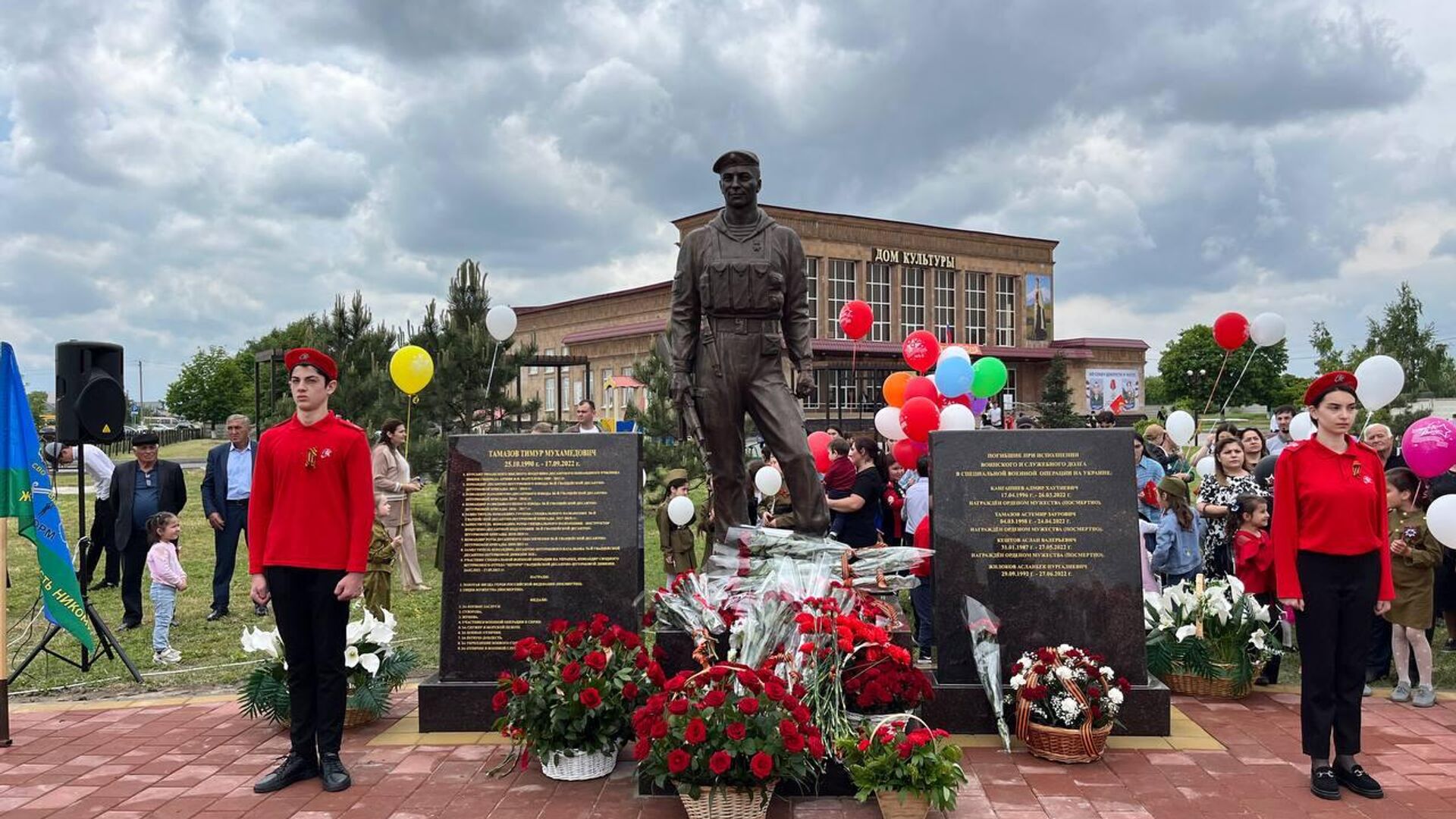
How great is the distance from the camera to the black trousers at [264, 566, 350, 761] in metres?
4.83

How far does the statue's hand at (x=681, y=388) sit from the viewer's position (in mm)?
6020

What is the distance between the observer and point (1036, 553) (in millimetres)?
5680

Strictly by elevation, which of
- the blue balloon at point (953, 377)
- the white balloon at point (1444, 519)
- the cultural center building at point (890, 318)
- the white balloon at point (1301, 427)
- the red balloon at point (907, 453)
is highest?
the cultural center building at point (890, 318)

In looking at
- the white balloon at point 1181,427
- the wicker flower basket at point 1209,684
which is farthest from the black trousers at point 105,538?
the white balloon at point 1181,427

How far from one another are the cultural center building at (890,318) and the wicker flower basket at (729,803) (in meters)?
31.3

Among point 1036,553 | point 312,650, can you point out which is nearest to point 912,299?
point 1036,553

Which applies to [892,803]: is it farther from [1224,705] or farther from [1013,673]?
[1224,705]

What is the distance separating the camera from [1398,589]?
6.19 metres

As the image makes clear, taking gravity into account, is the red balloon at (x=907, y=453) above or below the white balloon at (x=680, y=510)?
above

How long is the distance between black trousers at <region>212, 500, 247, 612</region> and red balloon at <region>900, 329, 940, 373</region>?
333 inches

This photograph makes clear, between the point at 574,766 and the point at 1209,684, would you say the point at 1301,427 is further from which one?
the point at 574,766

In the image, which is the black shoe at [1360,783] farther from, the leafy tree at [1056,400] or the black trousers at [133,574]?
the leafy tree at [1056,400]

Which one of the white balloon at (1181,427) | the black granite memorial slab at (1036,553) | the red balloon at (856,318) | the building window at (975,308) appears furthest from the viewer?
the building window at (975,308)

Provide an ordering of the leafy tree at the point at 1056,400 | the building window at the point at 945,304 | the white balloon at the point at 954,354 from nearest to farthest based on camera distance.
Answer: the white balloon at the point at 954,354 → the leafy tree at the point at 1056,400 → the building window at the point at 945,304
